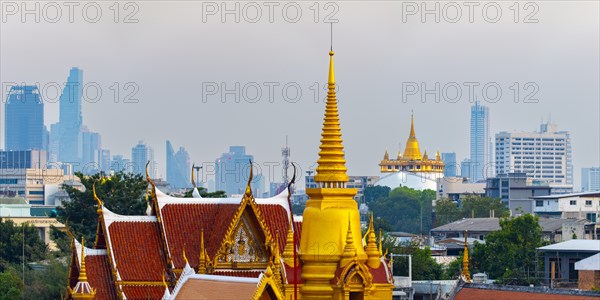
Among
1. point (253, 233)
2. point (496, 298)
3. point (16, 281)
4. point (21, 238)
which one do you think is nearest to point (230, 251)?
point (253, 233)

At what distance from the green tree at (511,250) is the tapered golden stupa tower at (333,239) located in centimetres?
5038

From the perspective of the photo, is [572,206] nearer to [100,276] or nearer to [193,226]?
[193,226]

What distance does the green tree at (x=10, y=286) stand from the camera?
9944 centimetres

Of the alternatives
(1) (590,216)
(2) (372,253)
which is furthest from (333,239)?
(1) (590,216)

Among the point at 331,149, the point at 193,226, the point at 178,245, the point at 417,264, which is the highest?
the point at 331,149

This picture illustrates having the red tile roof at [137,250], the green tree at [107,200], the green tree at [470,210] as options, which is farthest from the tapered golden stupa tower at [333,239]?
the green tree at [470,210]

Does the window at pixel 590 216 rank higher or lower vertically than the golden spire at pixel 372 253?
lower

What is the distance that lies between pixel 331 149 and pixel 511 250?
57435 millimetres

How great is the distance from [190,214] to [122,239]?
2295 millimetres

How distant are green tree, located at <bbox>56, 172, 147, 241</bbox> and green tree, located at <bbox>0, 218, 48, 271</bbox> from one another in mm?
7853

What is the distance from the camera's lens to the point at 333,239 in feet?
198

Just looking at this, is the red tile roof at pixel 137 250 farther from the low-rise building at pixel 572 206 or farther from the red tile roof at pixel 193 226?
the low-rise building at pixel 572 206

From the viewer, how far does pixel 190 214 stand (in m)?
74.8

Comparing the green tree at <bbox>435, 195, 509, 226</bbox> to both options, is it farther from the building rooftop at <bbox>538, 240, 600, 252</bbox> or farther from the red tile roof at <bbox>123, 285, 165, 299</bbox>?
the red tile roof at <bbox>123, 285, 165, 299</bbox>
